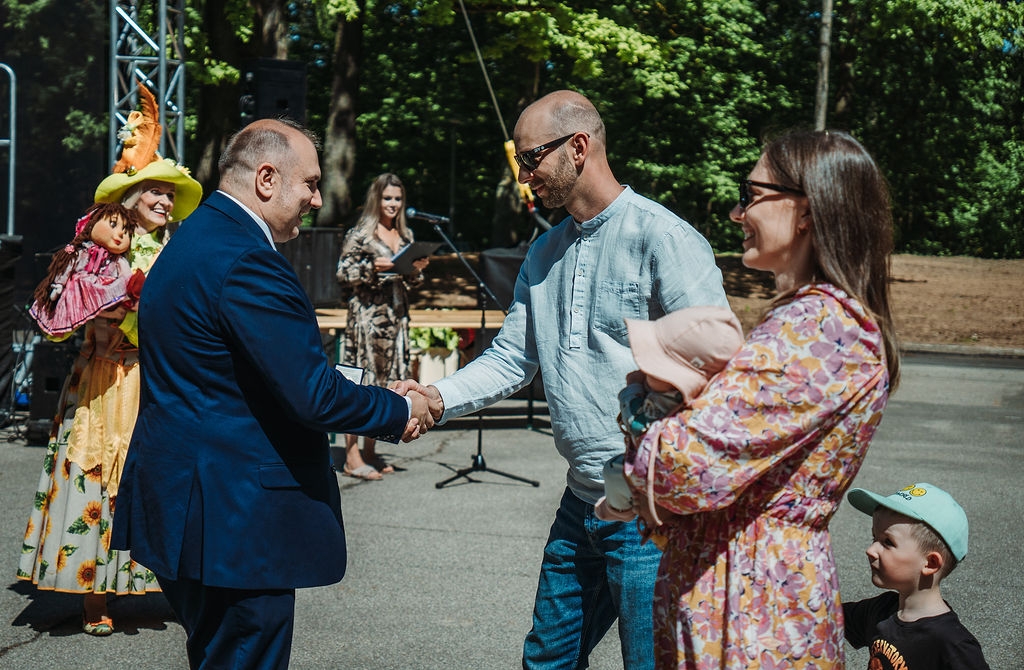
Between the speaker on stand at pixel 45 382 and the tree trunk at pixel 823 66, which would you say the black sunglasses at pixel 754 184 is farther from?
the tree trunk at pixel 823 66

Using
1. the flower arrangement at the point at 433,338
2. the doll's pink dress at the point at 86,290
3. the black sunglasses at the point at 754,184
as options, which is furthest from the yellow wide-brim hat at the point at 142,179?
the flower arrangement at the point at 433,338


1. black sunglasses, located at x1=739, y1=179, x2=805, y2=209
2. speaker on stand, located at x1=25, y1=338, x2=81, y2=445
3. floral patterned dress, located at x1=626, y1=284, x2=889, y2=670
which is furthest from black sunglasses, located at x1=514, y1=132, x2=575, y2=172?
speaker on stand, located at x1=25, y1=338, x2=81, y2=445

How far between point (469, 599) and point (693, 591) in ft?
11.0

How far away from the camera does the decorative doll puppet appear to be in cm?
479

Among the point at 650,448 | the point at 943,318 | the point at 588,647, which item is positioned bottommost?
the point at 943,318

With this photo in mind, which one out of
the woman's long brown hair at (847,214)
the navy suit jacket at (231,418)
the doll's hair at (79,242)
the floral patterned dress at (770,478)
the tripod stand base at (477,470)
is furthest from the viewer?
the tripod stand base at (477,470)

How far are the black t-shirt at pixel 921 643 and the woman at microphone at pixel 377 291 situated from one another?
5.48 m

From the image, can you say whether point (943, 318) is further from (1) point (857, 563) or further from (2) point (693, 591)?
(2) point (693, 591)

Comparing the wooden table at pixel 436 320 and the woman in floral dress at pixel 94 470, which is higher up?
the woman in floral dress at pixel 94 470

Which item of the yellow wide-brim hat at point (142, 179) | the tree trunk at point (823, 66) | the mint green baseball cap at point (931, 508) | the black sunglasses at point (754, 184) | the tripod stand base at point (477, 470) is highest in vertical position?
the tree trunk at point (823, 66)

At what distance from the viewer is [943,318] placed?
2409 cm

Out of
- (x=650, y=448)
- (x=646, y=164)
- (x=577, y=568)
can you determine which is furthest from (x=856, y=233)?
(x=646, y=164)

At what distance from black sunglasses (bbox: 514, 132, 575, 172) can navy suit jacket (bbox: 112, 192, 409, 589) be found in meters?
0.79

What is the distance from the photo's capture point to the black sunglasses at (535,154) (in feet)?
10.2
